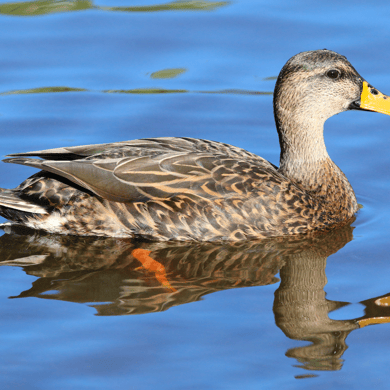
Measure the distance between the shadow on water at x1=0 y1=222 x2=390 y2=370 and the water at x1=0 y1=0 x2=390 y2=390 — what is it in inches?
0.7

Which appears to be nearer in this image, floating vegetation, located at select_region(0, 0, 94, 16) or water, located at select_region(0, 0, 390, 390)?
water, located at select_region(0, 0, 390, 390)

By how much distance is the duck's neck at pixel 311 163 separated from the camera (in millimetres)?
7527

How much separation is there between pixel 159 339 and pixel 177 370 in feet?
1.22

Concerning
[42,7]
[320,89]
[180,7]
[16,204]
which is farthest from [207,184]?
[42,7]

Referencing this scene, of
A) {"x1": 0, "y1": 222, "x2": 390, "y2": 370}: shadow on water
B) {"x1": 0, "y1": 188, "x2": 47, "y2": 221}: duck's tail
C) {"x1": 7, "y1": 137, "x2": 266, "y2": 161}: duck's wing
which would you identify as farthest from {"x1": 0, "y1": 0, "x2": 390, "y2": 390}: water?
{"x1": 7, "y1": 137, "x2": 266, "y2": 161}: duck's wing

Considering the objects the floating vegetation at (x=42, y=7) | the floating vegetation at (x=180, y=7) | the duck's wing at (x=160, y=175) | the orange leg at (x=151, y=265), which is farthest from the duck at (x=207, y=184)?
the floating vegetation at (x=42, y=7)

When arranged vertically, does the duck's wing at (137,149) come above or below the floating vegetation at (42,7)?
below

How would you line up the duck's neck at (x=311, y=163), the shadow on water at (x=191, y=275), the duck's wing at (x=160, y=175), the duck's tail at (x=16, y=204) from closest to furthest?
the shadow on water at (x=191, y=275), the duck's wing at (x=160, y=175), the duck's tail at (x=16, y=204), the duck's neck at (x=311, y=163)

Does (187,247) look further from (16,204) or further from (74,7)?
(74,7)

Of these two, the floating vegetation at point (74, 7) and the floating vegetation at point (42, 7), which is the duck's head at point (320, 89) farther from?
the floating vegetation at point (42, 7)

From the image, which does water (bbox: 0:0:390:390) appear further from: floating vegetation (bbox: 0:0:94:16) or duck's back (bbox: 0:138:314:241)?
duck's back (bbox: 0:138:314:241)

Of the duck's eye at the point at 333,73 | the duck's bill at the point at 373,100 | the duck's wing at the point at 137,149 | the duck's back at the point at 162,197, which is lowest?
the duck's back at the point at 162,197

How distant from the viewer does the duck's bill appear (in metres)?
7.54

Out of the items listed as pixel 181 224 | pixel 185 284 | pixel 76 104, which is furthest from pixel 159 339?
pixel 76 104
